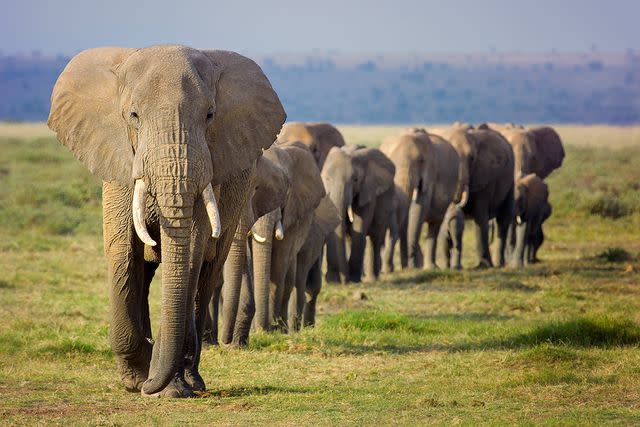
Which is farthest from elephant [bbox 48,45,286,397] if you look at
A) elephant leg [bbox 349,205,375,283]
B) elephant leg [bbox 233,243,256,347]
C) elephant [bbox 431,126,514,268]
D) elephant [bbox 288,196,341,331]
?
elephant [bbox 431,126,514,268]

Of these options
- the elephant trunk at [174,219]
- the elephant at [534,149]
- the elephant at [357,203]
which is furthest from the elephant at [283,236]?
the elephant at [534,149]

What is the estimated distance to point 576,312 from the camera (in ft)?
46.6

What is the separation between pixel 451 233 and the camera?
21281 millimetres

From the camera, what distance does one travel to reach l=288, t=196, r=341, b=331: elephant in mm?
13141

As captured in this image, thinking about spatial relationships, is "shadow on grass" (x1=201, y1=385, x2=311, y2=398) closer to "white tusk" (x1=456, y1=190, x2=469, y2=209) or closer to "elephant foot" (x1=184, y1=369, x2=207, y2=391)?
"elephant foot" (x1=184, y1=369, x2=207, y2=391)

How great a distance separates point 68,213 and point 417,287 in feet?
28.5

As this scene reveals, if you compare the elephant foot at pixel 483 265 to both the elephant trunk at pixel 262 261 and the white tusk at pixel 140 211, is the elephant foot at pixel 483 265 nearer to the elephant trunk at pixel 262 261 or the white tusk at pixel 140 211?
the elephant trunk at pixel 262 261

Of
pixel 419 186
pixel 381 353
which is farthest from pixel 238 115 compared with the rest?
pixel 419 186

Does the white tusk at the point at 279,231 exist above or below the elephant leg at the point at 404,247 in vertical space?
above

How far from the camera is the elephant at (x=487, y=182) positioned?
2278cm

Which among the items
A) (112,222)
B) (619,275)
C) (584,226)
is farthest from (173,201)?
(584,226)

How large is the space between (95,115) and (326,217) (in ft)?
20.4

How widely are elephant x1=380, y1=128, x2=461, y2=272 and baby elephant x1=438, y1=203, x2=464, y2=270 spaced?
111mm

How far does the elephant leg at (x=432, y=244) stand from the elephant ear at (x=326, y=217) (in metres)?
5.88
